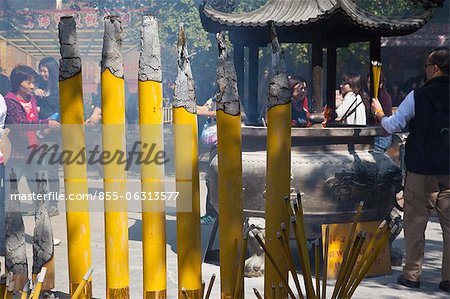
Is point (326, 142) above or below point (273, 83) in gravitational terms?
below

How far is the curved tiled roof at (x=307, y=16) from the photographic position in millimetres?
5121

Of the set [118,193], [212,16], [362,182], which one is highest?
[212,16]

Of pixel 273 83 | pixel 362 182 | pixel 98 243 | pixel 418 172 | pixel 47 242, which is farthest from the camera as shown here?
pixel 98 243

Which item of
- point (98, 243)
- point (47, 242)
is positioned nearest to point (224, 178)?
point (47, 242)

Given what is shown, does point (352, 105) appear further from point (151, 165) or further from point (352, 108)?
point (151, 165)

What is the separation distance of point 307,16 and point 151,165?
350 centimetres

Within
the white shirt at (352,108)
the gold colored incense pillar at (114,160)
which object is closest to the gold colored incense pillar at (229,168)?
the gold colored incense pillar at (114,160)

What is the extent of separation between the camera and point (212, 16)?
5402 mm

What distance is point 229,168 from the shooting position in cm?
181

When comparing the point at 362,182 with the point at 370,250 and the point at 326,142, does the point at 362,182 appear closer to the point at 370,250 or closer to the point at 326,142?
the point at 326,142

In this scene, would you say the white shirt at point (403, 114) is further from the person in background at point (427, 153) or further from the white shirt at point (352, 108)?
the white shirt at point (352, 108)

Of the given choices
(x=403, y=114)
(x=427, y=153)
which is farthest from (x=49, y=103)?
(x=427, y=153)

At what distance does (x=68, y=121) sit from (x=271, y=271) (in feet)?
1.95

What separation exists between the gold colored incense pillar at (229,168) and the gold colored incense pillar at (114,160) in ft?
0.75
